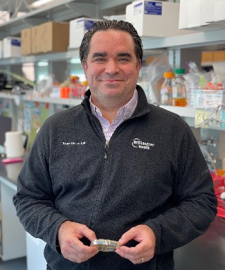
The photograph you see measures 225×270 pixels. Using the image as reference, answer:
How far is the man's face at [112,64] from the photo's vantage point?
119 cm

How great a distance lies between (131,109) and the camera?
50.3 inches

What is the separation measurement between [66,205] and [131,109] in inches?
15.6

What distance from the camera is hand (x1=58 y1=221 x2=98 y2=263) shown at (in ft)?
3.49

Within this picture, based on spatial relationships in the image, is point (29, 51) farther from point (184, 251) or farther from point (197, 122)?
point (184, 251)

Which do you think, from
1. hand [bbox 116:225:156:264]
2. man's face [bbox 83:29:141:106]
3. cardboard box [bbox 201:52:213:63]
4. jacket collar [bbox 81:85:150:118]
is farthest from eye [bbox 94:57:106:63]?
cardboard box [bbox 201:52:213:63]

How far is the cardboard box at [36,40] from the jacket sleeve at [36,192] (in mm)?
1660

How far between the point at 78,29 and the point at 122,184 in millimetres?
1476

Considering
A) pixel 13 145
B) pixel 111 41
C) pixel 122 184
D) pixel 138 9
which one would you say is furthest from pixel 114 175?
pixel 13 145

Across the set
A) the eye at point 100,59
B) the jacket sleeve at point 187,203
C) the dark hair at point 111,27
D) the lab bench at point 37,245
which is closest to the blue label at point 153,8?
the dark hair at point 111,27

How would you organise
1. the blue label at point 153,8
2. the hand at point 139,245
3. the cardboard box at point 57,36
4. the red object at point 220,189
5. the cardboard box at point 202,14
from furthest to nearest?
the cardboard box at point 57,36
the blue label at point 153,8
the red object at point 220,189
the cardboard box at point 202,14
the hand at point 139,245

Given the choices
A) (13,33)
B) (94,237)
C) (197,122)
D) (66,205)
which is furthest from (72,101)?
(13,33)

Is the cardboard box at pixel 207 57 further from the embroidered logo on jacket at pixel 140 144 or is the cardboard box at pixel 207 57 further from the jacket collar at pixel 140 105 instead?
the embroidered logo on jacket at pixel 140 144

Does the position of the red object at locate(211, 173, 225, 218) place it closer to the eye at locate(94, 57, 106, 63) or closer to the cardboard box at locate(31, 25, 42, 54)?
the eye at locate(94, 57, 106, 63)

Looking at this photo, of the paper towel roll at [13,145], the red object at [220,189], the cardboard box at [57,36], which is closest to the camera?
the red object at [220,189]
